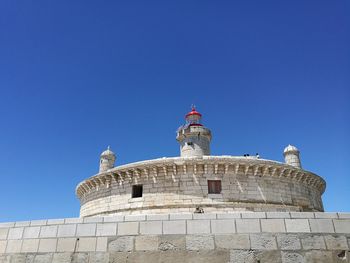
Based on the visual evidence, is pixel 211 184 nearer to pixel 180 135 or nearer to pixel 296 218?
pixel 180 135

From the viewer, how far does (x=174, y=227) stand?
210 inches

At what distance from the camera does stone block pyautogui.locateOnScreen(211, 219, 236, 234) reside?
17.1 feet

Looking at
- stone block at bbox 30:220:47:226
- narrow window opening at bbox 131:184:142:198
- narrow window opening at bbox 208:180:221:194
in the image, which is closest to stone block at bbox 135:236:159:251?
stone block at bbox 30:220:47:226

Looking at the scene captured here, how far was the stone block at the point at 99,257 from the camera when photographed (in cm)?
531

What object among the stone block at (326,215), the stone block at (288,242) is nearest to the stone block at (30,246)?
the stone block at (288,242)

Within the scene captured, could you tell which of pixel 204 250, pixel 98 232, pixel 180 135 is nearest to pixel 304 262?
pixel 204 250

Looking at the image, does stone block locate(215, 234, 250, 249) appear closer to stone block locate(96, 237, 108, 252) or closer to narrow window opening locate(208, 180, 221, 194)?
stone block locate(96, 237, 108, 252)

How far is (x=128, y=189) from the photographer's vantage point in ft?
57.6

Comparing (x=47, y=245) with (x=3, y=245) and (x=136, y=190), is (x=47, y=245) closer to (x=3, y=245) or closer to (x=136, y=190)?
(x=3, y=245)

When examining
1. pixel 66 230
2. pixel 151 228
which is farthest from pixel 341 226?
pixel 66 230

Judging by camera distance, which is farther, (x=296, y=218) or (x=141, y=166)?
(x=141, y=166)

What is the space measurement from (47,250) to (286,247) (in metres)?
4.28

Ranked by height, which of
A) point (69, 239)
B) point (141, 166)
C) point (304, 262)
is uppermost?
point (141, 166)

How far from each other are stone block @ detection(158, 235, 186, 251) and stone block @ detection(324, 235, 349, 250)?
2415 mm
